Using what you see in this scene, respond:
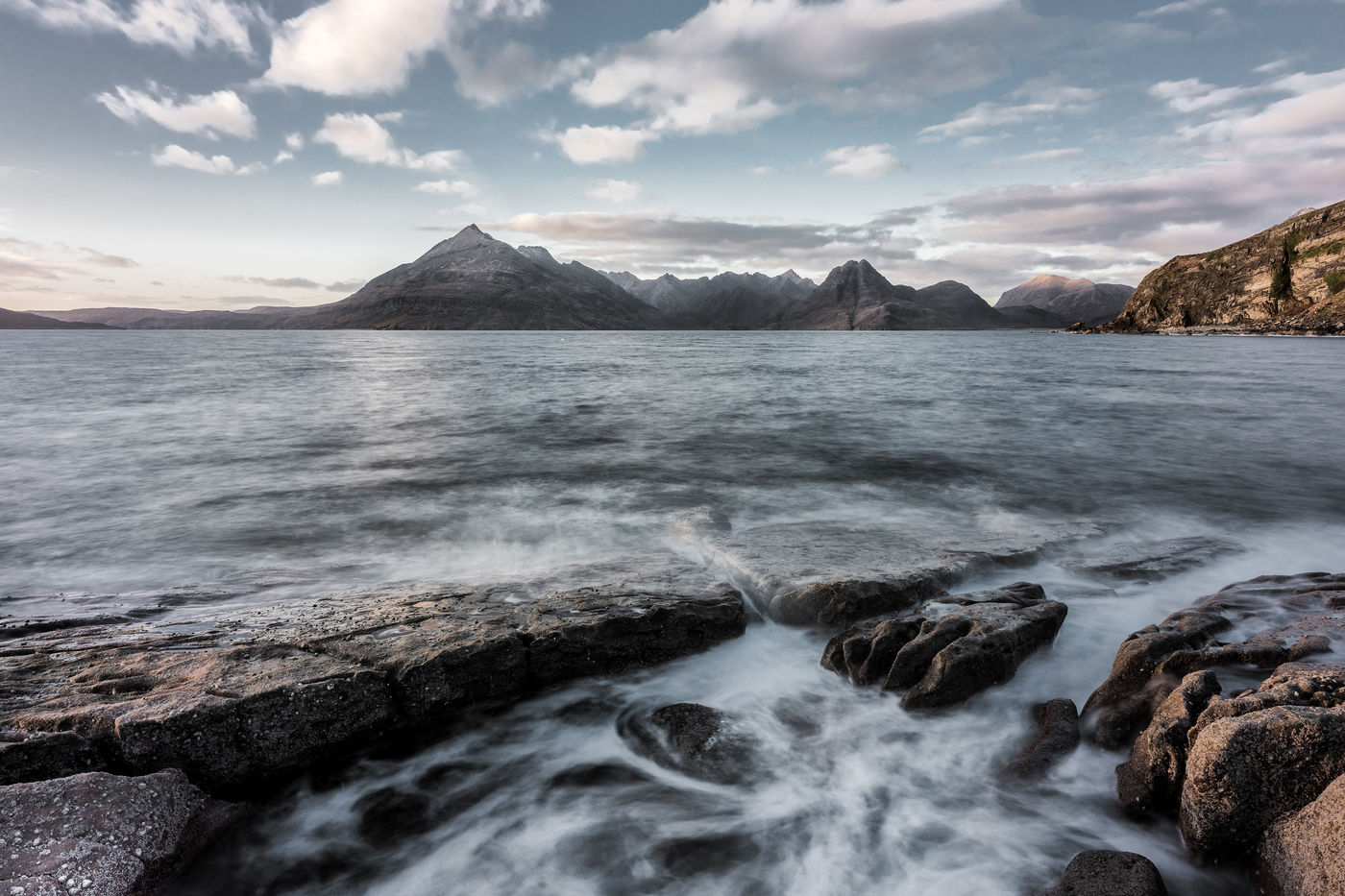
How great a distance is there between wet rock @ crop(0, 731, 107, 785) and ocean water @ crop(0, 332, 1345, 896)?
1.02 meters

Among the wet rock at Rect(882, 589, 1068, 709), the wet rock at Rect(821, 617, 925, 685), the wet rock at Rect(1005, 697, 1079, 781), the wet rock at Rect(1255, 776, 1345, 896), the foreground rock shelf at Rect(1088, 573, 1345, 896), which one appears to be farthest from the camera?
the wet rock at Rect(821, 617, 925, 685)

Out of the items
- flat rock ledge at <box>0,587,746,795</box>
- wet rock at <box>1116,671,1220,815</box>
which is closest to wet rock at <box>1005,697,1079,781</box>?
wet rock at <box>1116,671,1220,815</box>

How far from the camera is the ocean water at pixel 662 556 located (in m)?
4.21

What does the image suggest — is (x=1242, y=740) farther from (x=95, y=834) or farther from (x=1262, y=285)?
(x=1262, y=285)

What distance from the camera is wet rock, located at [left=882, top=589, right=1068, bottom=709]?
18.1 ft

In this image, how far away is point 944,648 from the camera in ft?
18.6

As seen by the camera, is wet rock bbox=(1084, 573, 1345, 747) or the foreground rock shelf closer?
the foreground rock shelf

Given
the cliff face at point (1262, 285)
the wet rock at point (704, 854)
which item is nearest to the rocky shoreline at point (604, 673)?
the wet rock at point (704, 854)

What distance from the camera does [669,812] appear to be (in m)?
4.56

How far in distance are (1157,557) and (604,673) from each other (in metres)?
A: 8.07

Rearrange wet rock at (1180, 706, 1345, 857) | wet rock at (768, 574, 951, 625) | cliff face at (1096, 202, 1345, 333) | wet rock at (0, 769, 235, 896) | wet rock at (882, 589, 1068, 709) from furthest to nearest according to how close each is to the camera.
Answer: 1. cliff face at (1096, 202, 1345, 333)
2. wet rock at (768, 574, 951, 625)
3. wet rock at (882, 589, 1068, 709)
4. wet rock at (1180, 706, 1345, 857)
5. wet rock at (0, 769, 235, 896)

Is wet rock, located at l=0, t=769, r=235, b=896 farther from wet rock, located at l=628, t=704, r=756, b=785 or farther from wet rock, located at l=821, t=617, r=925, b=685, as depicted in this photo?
wet rock, located at l=821, t=617, r=925, b=685

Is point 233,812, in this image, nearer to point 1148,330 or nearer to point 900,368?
point 900,368

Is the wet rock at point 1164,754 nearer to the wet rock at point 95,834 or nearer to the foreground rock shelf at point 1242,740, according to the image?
the foreground rock shelf at point 1242,740
